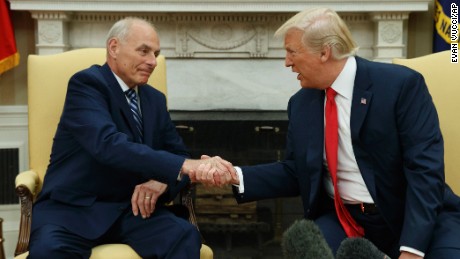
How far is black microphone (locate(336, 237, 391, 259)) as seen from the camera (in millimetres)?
353

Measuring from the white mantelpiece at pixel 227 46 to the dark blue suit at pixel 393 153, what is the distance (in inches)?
79.8

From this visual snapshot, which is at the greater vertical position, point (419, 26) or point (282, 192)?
point (419, 26)

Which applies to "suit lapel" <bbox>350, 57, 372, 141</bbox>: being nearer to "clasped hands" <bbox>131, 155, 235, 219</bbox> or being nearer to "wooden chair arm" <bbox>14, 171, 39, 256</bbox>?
"clasped hands" <bbox>131, 155, 235, 219</bbox>

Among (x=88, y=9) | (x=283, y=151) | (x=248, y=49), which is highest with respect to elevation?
(x=88, y=9)

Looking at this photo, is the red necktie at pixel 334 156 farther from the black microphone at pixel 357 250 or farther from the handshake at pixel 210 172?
the black microphone at pixel 357 250

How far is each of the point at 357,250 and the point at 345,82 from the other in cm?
153

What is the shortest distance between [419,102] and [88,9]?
2710 mm

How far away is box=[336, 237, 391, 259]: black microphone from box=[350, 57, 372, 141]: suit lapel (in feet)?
4.74

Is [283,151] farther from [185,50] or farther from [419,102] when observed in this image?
[419,102]

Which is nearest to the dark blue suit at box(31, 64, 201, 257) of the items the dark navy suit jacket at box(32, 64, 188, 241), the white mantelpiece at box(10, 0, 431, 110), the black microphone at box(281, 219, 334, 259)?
the dark navy suit jacket at box(32, 64, 188, 241)

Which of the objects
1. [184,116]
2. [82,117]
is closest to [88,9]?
[184,116]

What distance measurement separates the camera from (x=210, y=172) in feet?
6.48

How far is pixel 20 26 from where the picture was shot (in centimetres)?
399

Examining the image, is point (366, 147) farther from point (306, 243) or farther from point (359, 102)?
point (306, 243)
